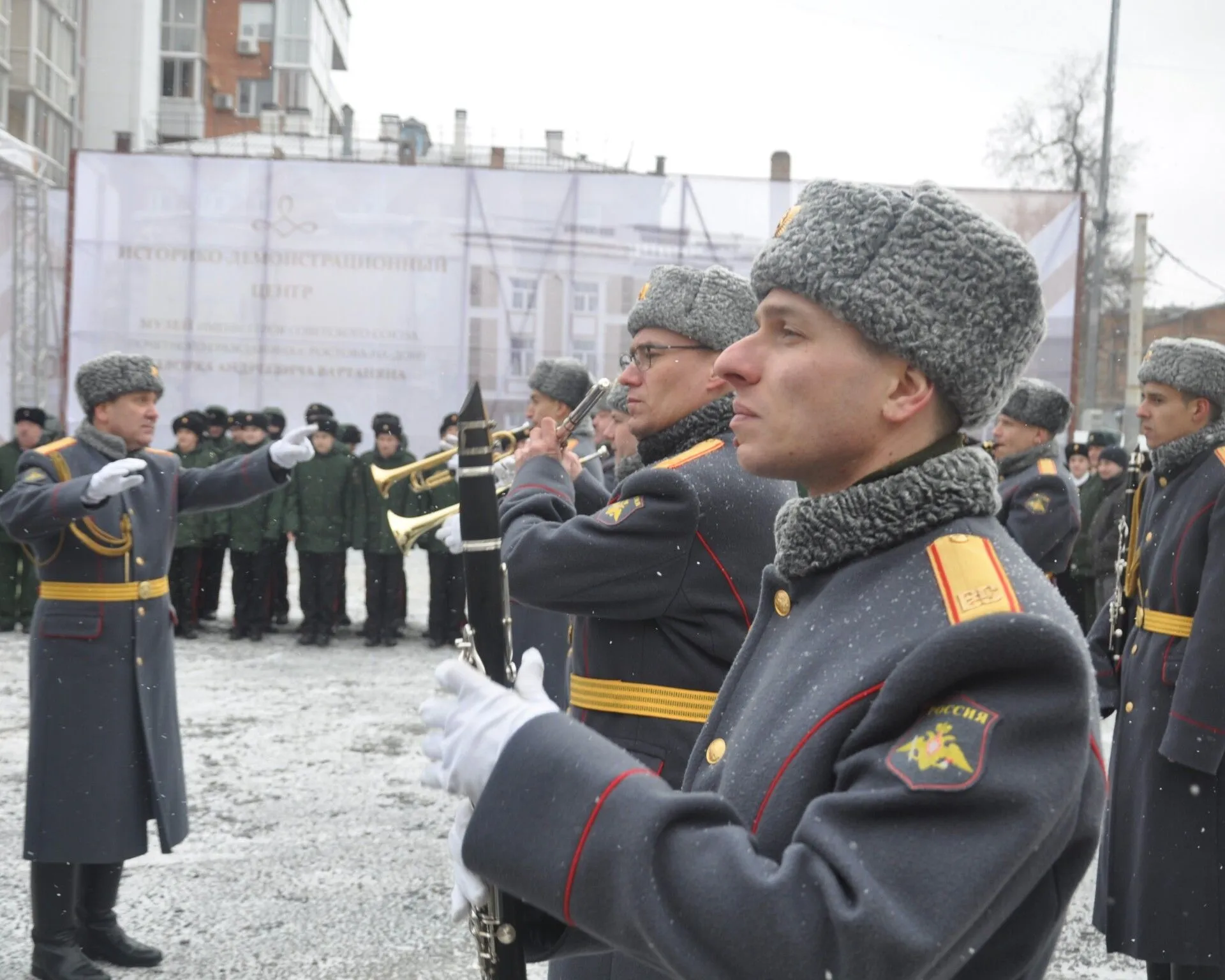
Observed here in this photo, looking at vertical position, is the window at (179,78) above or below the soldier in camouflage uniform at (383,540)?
above

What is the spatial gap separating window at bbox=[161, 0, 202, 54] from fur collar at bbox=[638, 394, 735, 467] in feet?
157

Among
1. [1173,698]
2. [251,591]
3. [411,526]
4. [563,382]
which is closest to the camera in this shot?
[1173,698]

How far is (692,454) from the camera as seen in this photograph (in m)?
3.41

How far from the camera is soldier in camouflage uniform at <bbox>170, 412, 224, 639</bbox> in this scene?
41.4ft

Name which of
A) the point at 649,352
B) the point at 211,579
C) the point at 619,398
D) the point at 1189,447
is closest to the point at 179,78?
the point at 211,579

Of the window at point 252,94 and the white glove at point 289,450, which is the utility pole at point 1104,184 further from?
the window at point 252,94

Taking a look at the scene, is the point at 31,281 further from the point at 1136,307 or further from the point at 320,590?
A: the point at 1136,307

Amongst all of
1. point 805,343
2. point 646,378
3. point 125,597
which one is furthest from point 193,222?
point 805,343

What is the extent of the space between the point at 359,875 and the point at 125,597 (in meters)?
1.53

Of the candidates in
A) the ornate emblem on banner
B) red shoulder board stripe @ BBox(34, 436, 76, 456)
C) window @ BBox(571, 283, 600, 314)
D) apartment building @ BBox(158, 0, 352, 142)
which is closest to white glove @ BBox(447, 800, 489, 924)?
red shoulder board stripe @ BBox(34, 436, 76, 456)

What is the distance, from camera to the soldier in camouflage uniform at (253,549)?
12.6 metres

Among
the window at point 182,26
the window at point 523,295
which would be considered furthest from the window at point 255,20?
the window at point 523,295

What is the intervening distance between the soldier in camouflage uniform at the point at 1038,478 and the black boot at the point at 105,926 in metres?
Answer: 4.75

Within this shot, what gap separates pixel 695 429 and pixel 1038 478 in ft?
15.1
